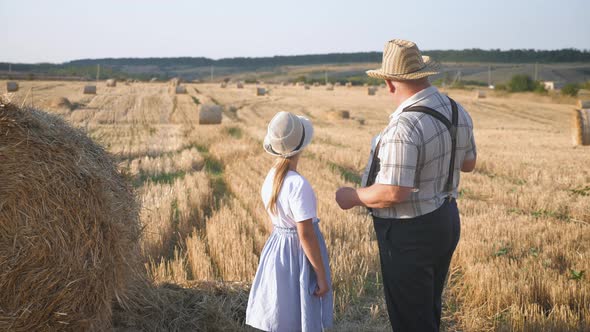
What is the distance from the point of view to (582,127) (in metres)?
15.7

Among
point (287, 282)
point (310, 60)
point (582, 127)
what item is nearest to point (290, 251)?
point (287, 282)

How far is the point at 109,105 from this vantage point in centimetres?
2602

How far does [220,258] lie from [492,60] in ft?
395

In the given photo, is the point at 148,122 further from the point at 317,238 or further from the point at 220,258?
the point at 317,238

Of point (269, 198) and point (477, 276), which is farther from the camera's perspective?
point (477, 276)

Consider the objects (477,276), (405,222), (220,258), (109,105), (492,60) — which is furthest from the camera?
(492,60)

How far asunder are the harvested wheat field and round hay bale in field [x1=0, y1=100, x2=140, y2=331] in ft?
1.51

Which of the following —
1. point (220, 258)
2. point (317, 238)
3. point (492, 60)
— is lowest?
point (220, 258)

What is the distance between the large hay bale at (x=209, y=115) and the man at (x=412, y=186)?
1715 centimetres

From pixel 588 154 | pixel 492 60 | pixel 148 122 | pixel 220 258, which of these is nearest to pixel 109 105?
pixel 148 122

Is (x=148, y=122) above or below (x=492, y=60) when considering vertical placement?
below

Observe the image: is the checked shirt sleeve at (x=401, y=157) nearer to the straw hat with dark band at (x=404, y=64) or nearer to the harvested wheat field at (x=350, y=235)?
the straw hat with dark band at (x=404, y=64)

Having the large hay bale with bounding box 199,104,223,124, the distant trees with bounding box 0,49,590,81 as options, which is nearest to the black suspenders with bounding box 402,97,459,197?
the large hay bale with bounding box 199,104,223,124

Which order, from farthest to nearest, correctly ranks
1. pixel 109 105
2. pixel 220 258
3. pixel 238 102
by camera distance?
pixel 238 102
pixel 109 105
pixel 220 258
